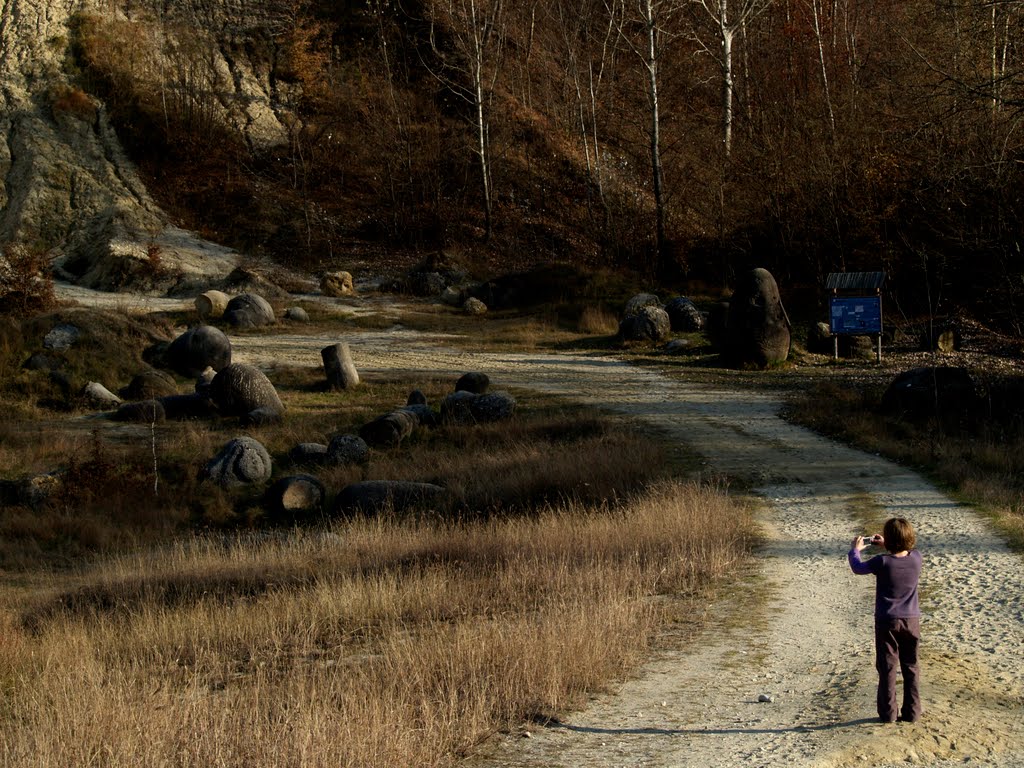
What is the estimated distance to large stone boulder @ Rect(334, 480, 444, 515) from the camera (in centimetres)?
1534

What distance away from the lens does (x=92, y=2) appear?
172 feet

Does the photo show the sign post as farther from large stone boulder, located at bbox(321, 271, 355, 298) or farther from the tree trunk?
large stone boulder, located at bbox(321, 271, 355, 298)

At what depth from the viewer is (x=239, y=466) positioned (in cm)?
1803

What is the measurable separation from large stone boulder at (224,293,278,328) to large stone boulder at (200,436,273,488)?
50.2 ft

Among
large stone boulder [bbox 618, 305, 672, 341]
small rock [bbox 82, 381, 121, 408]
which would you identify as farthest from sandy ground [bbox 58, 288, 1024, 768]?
large stone boulder [bbox 618, 305, 672, 341]

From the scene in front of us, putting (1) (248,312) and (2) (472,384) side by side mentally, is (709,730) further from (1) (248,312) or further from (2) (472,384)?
(1) (248,312)

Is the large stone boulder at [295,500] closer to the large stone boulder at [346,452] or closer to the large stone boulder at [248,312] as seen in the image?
the large stone boulder at [346,452]

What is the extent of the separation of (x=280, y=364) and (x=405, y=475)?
36.3 ft

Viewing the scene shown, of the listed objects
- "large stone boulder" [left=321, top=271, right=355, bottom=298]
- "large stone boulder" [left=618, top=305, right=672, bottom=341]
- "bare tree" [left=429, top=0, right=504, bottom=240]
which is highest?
"bare tree" [left=429, top=0, right=504, bottom=240]

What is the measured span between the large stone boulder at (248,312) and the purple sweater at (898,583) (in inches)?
1129

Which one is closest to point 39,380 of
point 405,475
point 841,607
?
point 405,475

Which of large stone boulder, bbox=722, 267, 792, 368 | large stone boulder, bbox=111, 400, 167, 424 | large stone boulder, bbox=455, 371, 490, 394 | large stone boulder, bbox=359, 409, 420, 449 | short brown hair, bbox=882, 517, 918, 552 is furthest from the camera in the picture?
large stone boulder, bbox=722, 267, 792, 368

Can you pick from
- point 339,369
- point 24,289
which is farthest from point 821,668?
point 24,289

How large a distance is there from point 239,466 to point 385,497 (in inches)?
145
